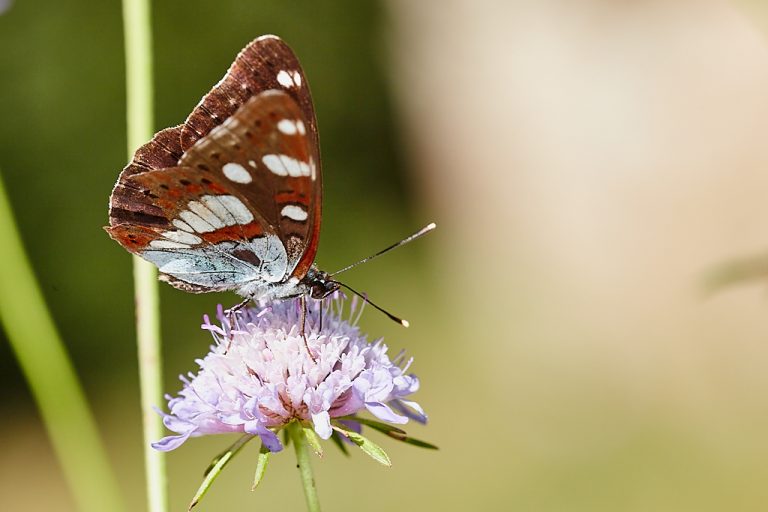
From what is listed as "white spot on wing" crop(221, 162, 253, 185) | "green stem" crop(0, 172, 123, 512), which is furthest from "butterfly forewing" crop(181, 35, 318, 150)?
"green stem" crop(0, 172, 123, 512)

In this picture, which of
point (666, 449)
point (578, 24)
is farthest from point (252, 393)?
point (578, 24)

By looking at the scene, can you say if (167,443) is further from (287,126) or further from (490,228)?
(490,228)

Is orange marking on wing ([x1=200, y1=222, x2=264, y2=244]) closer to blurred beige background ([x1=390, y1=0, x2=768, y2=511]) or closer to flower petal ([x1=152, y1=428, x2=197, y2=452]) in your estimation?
flower petal ([x1=152, y1=428, x2=197, y2=452])

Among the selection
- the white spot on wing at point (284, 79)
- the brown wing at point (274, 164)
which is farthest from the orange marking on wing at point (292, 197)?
the white spot on wing at point (284, 79)

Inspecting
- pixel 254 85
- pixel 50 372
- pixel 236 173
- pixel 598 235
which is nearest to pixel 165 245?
pixel 236 173

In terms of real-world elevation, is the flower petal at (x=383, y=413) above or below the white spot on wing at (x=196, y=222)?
below

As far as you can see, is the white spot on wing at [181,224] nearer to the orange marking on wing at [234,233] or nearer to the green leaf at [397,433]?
the orange marking on wing at [234,233]
